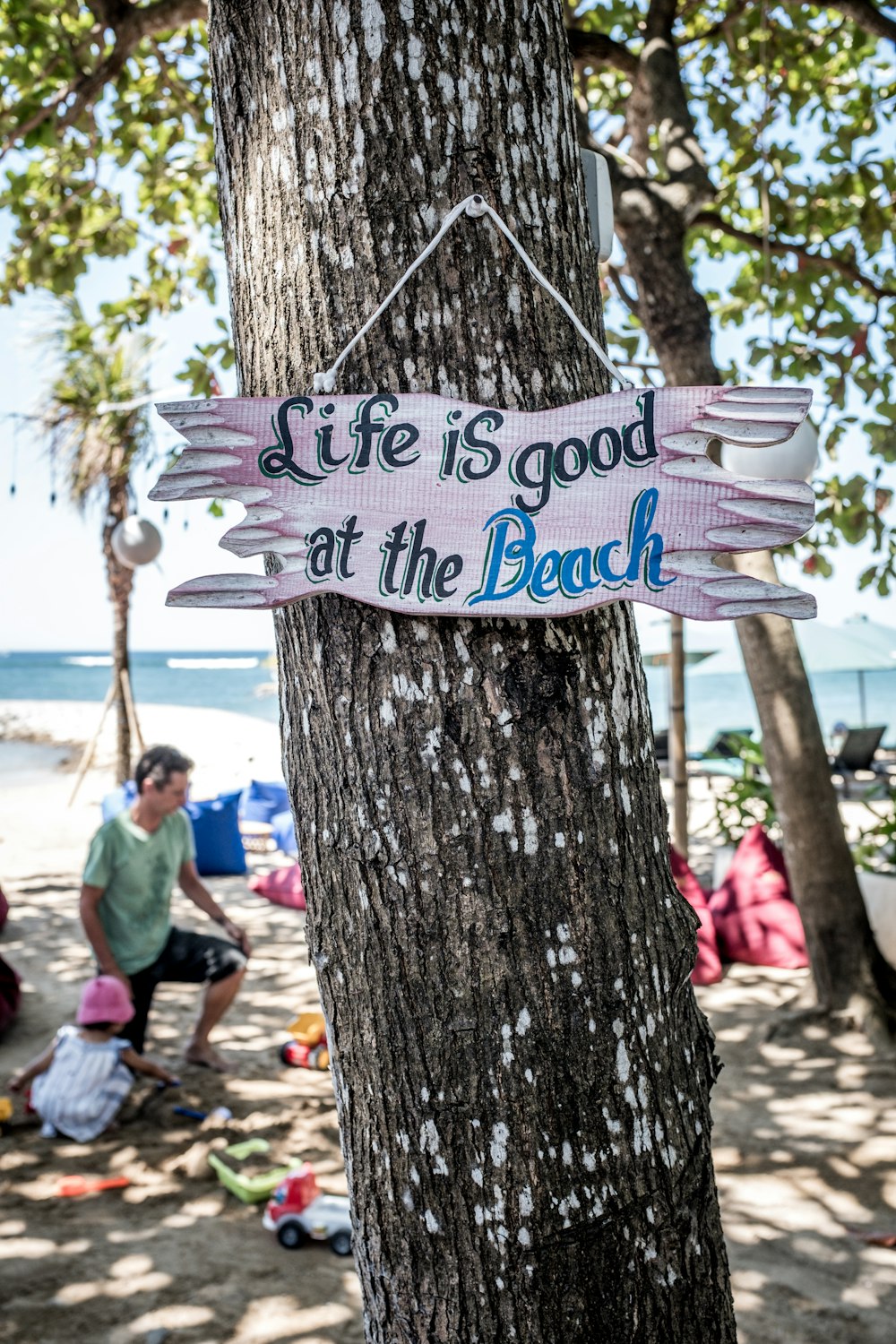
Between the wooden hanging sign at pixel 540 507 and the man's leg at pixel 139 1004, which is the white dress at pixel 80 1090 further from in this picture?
the wooden hanging sign at pixel 540 507

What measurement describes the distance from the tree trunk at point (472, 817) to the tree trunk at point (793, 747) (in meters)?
4.21

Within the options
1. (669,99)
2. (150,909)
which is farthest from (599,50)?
(150,909)

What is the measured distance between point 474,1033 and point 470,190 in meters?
1.03

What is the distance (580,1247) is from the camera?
1.25 meters

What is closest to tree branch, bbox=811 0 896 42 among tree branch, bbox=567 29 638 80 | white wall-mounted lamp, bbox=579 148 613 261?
tree branch, bbox=567 29 638 80

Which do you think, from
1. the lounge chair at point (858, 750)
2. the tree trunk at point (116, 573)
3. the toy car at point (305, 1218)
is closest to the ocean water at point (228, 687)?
the lounge chair at point (858, 750)

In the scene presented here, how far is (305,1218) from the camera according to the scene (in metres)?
3.58

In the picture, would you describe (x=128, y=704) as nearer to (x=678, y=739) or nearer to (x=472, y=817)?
(x=678, y=739)

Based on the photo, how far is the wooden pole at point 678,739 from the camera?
6891 mm

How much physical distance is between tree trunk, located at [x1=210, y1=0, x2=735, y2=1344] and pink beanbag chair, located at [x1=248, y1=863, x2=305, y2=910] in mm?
7117

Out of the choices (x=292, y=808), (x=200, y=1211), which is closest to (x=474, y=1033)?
(x=292, y=808)

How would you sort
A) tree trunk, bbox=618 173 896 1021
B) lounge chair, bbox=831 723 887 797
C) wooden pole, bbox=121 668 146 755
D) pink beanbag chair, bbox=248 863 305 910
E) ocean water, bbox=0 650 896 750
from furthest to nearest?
ocean water, bbox=0 650 896 750
lounge chair, bbox=831 723 887 797
wooden pole, bbox=121 668 146 755
pink beanbag chair, bbox=248 863 305 910
tree trunk, bbox=618 173 896 1021

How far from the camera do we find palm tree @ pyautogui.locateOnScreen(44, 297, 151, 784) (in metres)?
12.5

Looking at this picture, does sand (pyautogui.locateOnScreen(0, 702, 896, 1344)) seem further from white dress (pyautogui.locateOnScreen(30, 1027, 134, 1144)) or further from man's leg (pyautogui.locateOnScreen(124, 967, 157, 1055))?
man's leg (pyautogui.locateOnScreen(124, 967, 157, 1055))
